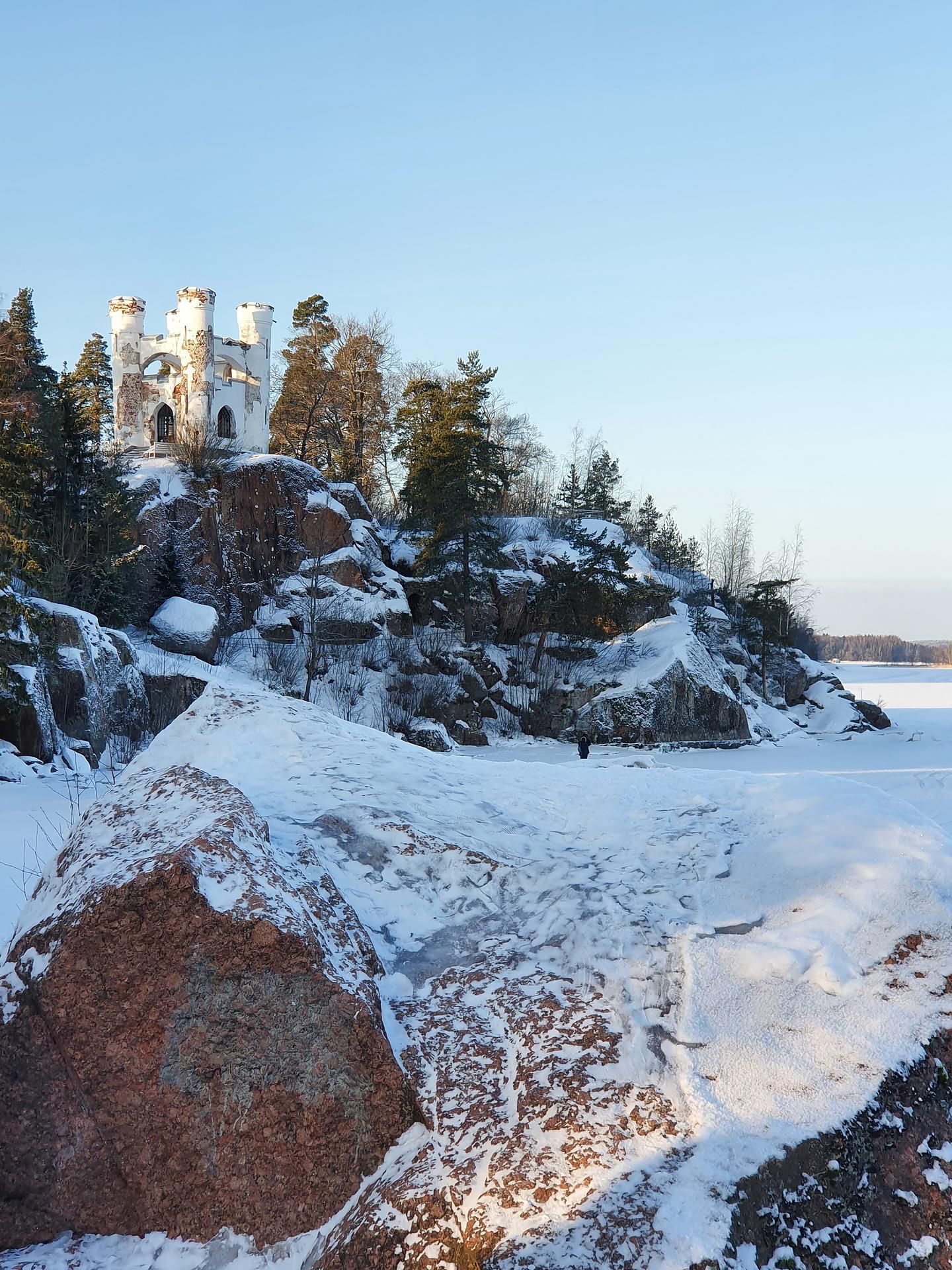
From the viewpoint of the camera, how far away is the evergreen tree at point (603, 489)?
44.0m

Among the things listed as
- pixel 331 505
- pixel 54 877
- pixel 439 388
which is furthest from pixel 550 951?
pixel 439 388

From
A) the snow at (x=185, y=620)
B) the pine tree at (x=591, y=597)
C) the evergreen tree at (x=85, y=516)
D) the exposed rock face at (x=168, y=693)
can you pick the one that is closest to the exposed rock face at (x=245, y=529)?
the snow at (x=185, y=620)

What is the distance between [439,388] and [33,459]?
15.2 m

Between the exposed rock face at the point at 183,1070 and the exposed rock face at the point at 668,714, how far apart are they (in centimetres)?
2383

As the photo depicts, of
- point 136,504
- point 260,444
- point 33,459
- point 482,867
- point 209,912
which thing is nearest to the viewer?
point 209,912

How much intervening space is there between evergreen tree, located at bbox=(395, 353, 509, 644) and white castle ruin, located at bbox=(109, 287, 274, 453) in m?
8.50

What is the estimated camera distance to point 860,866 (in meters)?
4.27

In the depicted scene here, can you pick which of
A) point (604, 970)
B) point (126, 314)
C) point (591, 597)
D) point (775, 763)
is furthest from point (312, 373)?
point (604, 970)

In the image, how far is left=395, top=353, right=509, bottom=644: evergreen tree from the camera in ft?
101

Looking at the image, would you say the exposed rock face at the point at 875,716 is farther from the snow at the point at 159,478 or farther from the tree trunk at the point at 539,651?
the snow at the point at 159,478

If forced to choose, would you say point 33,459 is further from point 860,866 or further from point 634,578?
point 860,866

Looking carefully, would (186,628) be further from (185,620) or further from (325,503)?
(325,503)

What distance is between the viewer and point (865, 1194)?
2.87 meters

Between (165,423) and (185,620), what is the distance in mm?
12012
